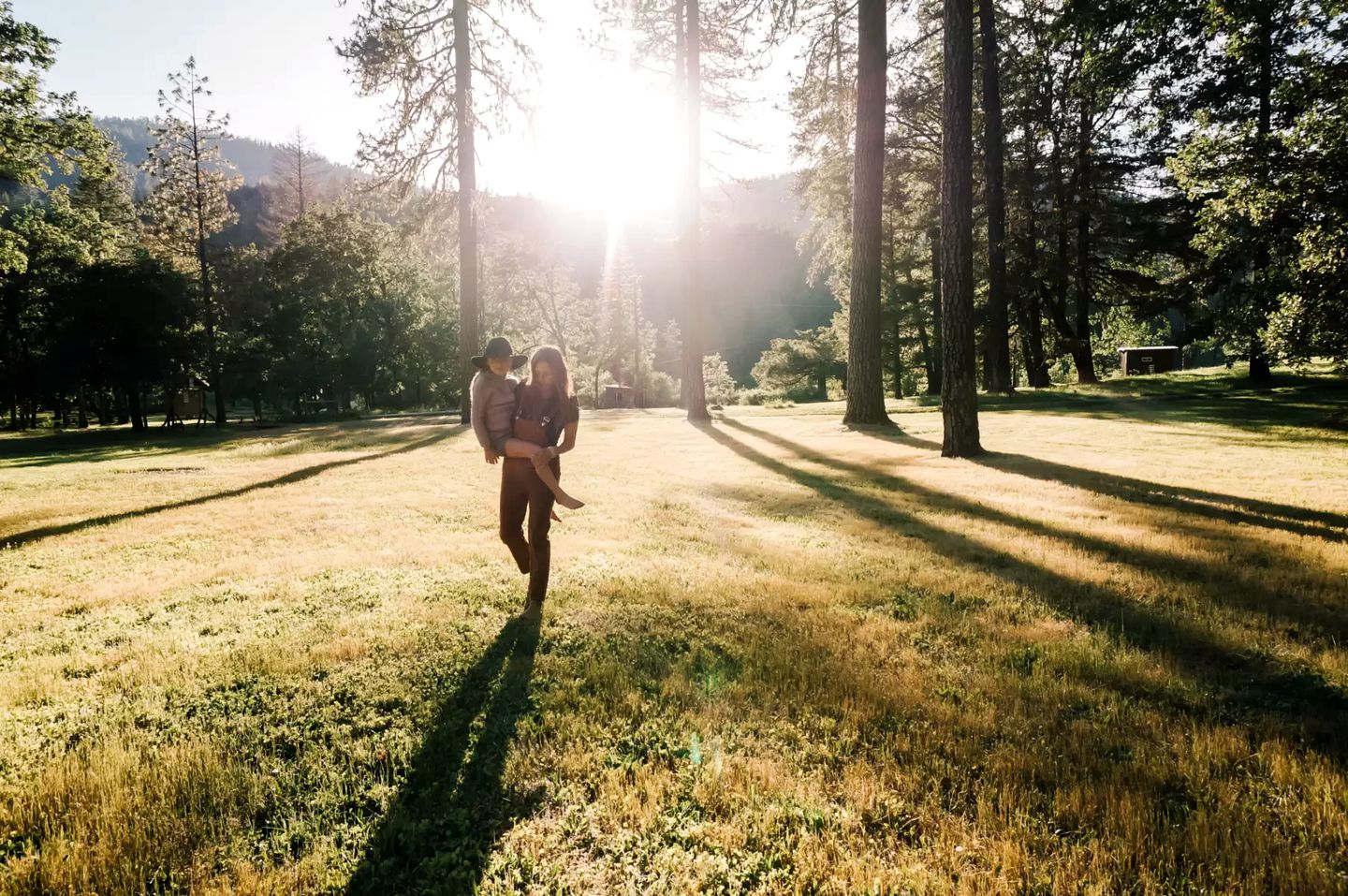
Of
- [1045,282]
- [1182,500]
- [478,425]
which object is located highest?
[1045,282]

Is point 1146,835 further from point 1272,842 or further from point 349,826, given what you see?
point 349,826

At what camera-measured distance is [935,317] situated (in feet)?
114

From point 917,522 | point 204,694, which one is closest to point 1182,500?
point 917,522

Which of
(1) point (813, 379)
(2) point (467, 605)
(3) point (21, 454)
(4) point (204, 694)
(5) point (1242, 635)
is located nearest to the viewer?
(4) point (204, 694)

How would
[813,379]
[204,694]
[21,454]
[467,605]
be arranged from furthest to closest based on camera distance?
1. [813,379]
2. [21,454]
3. [467,605]
4. [204,694]

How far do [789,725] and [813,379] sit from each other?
55418 millimetres

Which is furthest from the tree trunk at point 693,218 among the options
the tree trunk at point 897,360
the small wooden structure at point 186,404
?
the small wooden structure at point 186,404

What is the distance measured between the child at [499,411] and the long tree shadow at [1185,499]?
24.5ft

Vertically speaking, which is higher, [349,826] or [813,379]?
[813,379]

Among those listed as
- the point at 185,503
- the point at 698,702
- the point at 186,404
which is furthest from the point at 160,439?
the point at 698,702

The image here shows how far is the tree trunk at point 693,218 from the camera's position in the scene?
20.4 metres

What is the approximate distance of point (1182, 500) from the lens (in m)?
7.83

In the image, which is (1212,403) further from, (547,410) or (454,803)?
(454,803)

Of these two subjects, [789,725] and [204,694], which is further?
[204,694]
